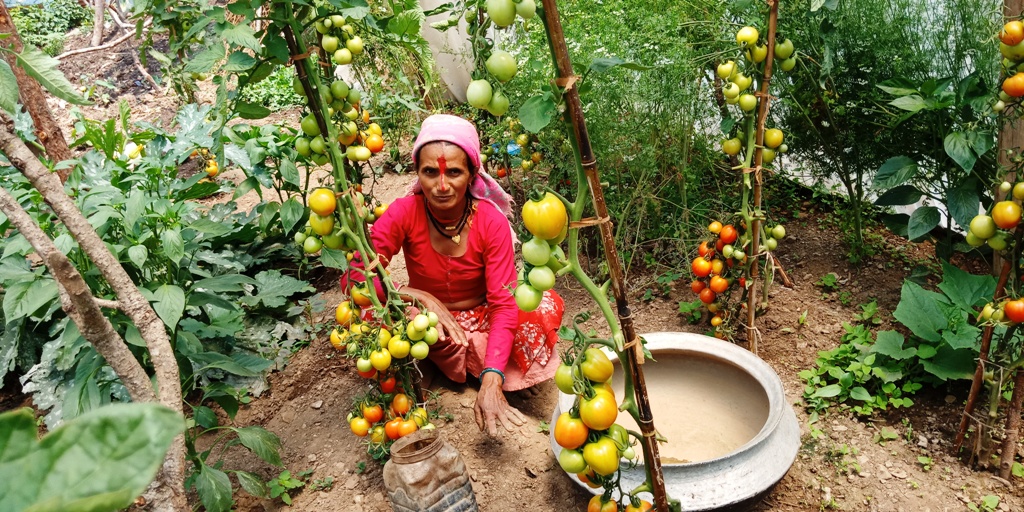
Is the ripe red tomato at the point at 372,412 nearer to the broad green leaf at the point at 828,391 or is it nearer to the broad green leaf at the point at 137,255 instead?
the broad green leaf at the point at 137,255

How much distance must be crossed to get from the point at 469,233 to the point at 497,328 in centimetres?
35

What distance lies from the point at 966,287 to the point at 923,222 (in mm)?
254

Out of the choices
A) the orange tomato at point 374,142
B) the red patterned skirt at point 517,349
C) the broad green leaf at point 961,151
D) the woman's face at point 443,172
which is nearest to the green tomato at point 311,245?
the orange tomato at point 374,142

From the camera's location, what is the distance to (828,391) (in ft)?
7.72

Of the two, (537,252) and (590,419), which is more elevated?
(537,252)

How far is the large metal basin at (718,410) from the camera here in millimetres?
1726

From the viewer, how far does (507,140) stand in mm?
3477

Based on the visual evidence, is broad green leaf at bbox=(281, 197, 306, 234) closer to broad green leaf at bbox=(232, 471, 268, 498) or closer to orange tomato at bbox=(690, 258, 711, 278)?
broad green leaf at bbox=(232, 471, 268, 498)

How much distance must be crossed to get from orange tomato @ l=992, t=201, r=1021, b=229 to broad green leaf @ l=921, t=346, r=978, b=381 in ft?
2.14

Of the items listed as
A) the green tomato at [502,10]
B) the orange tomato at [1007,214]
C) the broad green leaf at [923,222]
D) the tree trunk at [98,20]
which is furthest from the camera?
the tree trunk at [98,20]

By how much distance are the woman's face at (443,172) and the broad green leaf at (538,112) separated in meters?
1.07

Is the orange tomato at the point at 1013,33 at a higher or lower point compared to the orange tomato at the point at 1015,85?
higher

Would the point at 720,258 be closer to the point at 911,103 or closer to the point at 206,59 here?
the point at 911,103

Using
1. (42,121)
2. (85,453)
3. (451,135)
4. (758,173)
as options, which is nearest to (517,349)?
(451,135)
